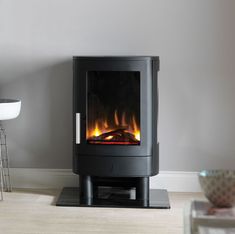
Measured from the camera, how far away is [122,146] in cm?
374

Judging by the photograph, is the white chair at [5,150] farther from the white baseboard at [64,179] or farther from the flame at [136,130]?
the flame at [136,130]

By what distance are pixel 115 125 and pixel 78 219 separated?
2.25 feet

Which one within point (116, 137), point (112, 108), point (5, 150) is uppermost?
point (112, 108)

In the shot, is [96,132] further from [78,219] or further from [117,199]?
[78,219]

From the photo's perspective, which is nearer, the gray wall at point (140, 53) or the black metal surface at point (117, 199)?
the black metal surface at point (117, 199)

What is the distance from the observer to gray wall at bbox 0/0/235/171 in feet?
13.1

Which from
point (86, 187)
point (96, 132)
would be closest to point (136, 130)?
point (96, 132)

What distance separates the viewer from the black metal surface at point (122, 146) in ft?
12.2

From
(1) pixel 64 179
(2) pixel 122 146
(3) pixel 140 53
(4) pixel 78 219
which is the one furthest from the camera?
(1) pixel 64 179

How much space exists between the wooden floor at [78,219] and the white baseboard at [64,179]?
0.78 ft

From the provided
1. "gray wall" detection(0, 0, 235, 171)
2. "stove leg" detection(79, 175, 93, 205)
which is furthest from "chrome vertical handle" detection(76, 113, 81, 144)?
"gray wall" detection(0, 0, 235, 171)

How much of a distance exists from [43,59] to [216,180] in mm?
2237

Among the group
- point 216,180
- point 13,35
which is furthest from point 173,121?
point 216,180

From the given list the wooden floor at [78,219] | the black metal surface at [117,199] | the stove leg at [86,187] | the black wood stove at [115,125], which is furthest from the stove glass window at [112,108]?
the wooden floor at [78,219]
